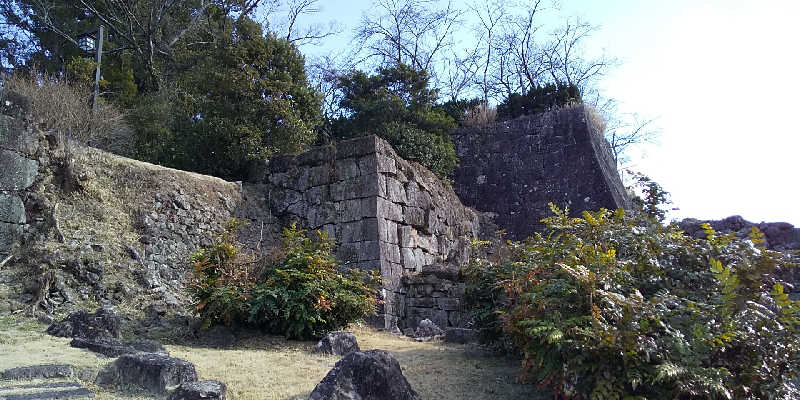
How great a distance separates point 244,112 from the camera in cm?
1095

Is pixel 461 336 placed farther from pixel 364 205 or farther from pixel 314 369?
pixel 364 205

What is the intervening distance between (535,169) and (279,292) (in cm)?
991

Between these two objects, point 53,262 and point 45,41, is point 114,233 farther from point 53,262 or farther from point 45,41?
point 45,41

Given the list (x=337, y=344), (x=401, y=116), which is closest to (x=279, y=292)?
(x=337, y=344)

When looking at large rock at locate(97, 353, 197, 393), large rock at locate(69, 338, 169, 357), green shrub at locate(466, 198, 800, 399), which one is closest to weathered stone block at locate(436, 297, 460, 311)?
green shrub at locate(466, 198, 800, 399)

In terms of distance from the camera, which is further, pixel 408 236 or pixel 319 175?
pixel 408 236

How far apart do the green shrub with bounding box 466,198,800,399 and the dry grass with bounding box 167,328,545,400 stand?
2.22 ft

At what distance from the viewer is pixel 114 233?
25.7 feet

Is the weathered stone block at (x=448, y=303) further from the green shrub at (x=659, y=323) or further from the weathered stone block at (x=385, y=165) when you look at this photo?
the green shrub at (x=659, y=323)

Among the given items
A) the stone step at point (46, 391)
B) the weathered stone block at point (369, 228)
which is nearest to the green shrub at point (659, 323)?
Answer: the stone step at point (46, 391)

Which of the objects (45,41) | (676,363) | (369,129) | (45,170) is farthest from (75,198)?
(45,41)

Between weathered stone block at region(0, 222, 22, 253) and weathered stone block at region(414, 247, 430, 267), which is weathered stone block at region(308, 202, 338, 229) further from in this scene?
weathered stone block at region(0, 222, 22, 253)

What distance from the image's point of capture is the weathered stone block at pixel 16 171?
721 centimetres

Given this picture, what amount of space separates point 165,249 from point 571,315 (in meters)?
5.89
